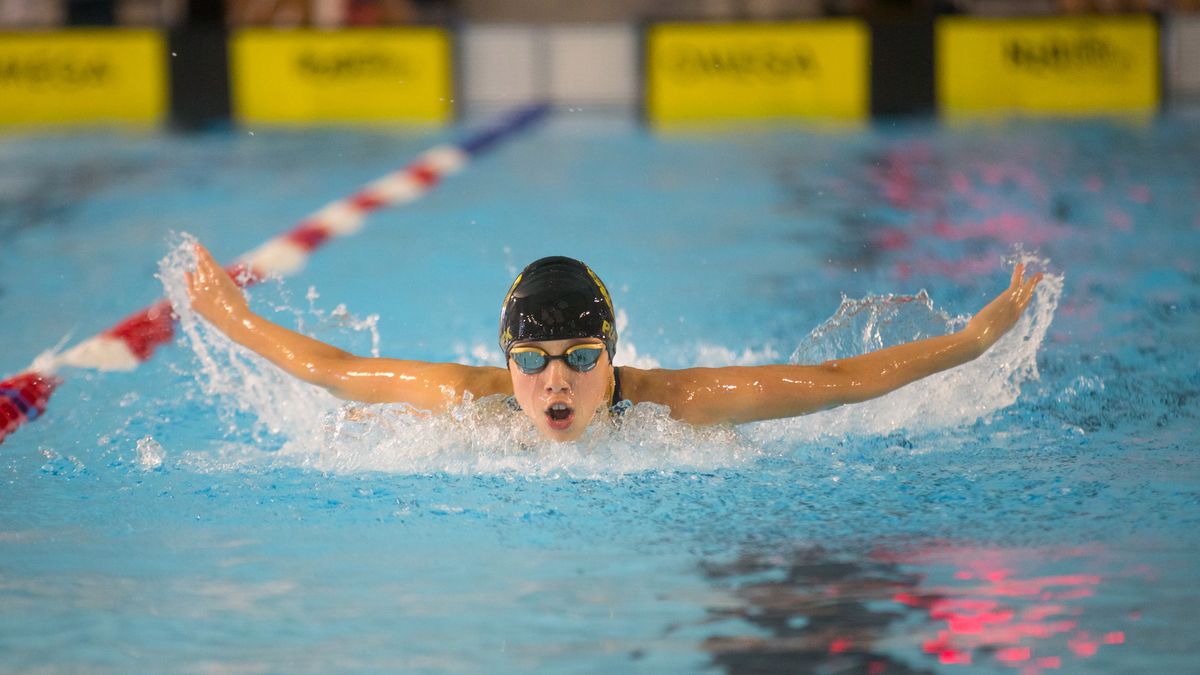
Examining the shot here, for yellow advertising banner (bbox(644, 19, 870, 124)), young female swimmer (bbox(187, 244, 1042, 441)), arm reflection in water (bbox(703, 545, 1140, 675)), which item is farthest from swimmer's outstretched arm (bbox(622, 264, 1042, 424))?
yellow advertising banner (bbox(644, 19, 870, 124))

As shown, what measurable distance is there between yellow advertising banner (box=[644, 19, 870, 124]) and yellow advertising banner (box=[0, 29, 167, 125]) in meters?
3.70

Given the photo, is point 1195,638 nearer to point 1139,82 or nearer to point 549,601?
point 549,601

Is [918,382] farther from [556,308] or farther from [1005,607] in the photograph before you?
[1005,607]

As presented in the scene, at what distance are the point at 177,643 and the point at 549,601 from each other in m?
0.65

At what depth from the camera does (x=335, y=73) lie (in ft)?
35.3

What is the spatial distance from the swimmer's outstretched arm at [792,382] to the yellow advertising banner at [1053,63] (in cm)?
732

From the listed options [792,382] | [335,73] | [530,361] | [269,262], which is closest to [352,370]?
[530,361]

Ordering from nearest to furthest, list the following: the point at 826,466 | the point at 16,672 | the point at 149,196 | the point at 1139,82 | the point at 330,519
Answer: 1. the point at 16,672
2. the point at 330,519
3. the point at 826,466
4. the point at 149,196
5. the point at 1139,82

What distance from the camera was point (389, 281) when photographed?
231 inches

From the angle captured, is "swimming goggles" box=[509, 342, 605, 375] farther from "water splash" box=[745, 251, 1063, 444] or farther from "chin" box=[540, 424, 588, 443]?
"water splash" box=[745, 251, 1063, 444]

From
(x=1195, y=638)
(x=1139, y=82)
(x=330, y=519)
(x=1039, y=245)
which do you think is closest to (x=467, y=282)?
(x=1039, y=245)

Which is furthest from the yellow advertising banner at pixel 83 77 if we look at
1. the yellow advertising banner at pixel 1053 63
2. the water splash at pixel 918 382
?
the water splash at pixel 918 382

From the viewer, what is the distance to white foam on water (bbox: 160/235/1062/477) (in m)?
3.30

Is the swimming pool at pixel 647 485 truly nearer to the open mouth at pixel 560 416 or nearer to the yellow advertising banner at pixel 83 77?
the open mouth at pixel 560 416
